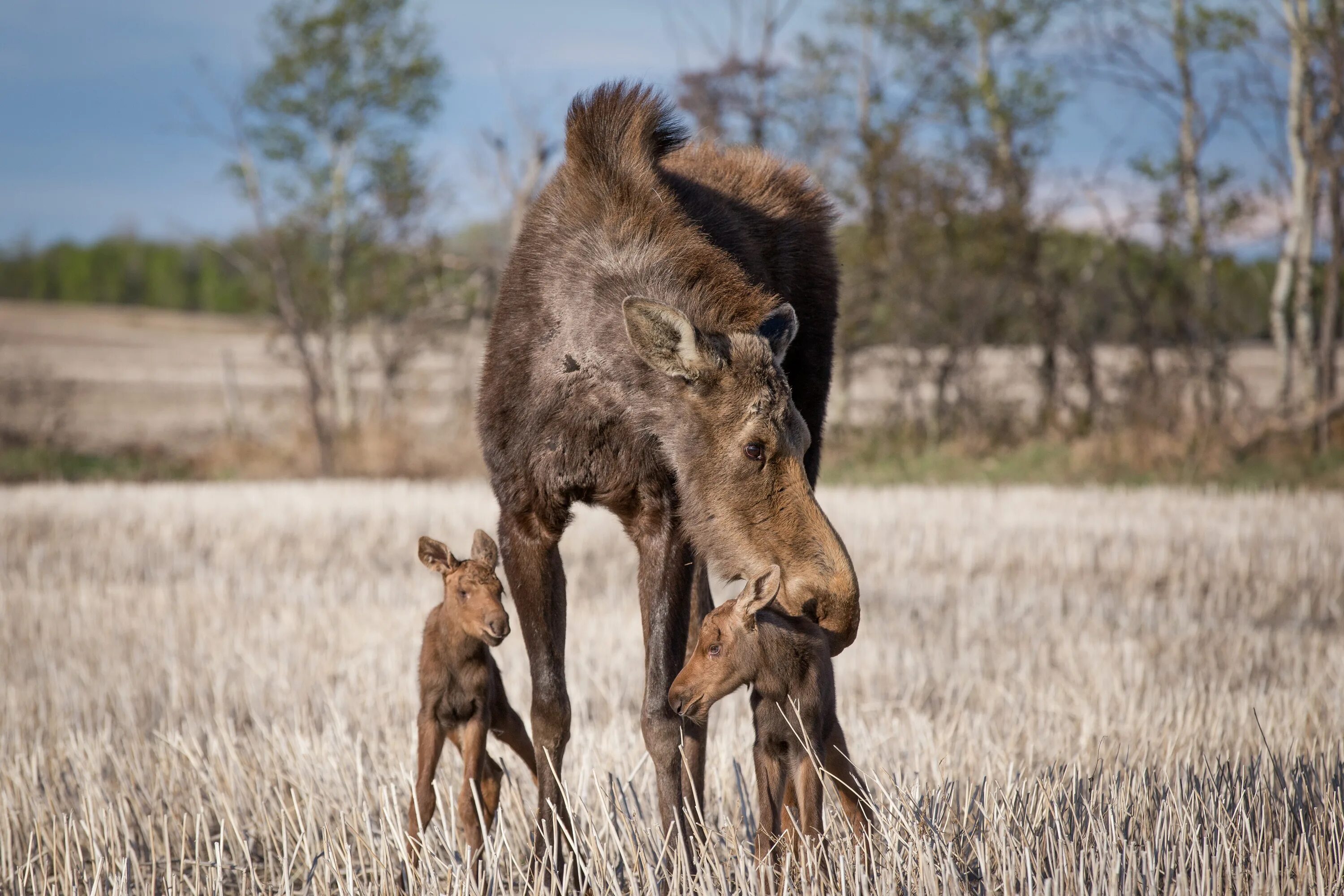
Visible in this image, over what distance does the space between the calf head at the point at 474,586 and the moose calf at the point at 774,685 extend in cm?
48

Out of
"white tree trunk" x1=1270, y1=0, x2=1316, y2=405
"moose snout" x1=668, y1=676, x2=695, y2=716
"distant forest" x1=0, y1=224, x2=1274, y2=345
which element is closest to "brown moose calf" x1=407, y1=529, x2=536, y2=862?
Result: "moose snout" x1=668, y1=676, x2=695, y2=716

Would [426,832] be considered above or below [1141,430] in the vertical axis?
below

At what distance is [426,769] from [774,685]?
3.45 feet

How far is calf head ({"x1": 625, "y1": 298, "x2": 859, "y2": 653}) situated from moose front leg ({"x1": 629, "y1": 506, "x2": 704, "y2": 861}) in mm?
387

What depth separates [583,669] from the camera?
6.23 m

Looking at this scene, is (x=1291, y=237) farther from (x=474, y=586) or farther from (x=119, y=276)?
(x=119, y=276)

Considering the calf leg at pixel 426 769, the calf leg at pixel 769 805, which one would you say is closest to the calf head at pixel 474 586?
the calf leg at pixel 426 769

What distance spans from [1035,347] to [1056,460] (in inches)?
220

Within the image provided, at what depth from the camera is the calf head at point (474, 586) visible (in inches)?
107

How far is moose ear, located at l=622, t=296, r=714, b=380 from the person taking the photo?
286 cm

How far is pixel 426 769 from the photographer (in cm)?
301

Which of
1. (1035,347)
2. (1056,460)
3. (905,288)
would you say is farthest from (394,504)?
(1035,347)

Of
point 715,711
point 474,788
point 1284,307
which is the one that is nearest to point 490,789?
point 474,788

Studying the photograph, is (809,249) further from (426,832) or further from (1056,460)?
(1056,460)
